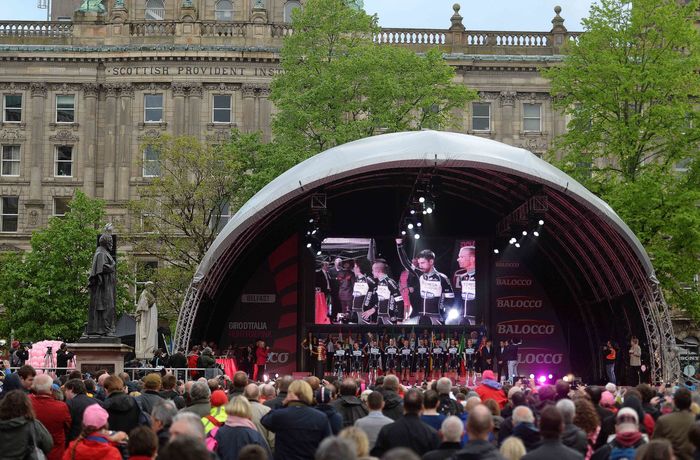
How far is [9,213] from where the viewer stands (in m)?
68.8

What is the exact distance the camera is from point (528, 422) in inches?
463

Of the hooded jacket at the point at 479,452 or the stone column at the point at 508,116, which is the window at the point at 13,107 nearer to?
the stone column at the point at 508,116

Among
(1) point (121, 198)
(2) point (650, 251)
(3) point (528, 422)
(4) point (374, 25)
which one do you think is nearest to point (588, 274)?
(2) point (650, 251)

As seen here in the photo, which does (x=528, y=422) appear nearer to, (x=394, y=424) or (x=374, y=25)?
(x=394, y=424)

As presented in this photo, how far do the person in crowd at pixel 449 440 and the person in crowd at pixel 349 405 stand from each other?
155 inches

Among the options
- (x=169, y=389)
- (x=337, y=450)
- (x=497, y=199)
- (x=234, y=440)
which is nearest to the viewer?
(x=337, y=450)

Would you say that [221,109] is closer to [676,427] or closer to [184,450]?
[676,427]

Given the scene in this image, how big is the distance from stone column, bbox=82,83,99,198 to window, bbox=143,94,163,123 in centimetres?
266

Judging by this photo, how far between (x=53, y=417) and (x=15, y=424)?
1.73m

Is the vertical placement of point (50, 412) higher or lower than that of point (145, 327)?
lower

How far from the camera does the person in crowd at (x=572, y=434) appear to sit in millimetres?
11688

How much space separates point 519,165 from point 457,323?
455 inches

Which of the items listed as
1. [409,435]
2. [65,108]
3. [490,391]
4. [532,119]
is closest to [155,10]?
[65,108]

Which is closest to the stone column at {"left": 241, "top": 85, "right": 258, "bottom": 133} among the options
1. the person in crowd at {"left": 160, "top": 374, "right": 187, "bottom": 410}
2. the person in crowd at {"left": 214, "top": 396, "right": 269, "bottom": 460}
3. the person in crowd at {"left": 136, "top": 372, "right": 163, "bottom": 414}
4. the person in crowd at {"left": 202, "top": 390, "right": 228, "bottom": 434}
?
the person in crowd at {"left": 160, "top": 374, "right": 187, "bottom": 410}
